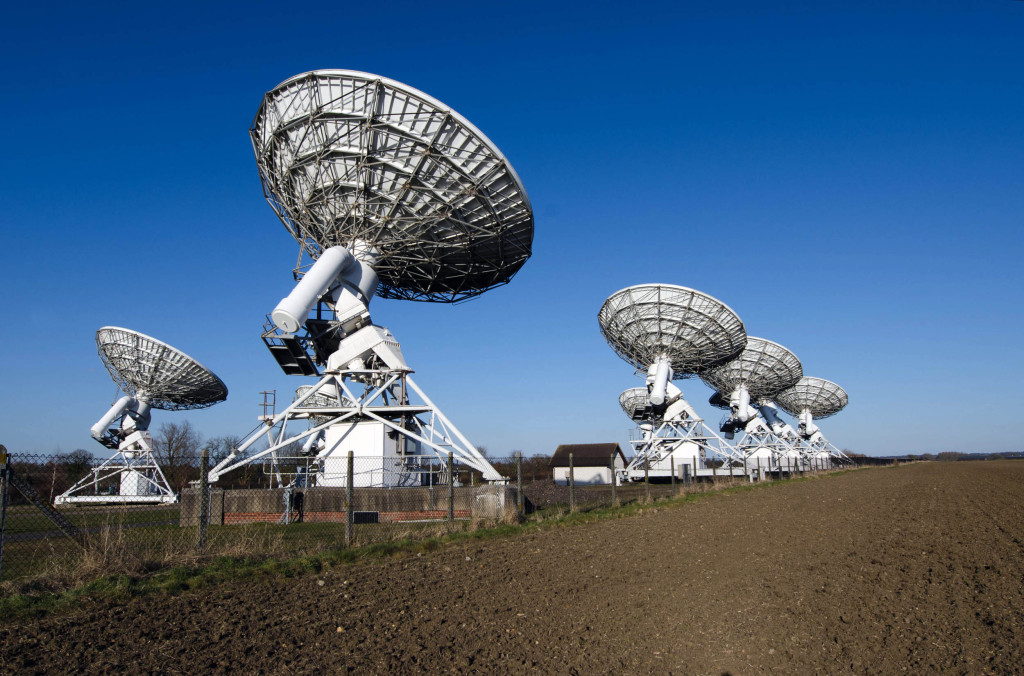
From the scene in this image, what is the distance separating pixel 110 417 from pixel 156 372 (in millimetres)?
5849

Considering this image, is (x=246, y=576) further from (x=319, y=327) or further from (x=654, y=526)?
(x=319, y=327)

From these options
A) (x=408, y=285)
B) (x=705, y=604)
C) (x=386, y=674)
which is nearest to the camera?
(x=386, y=674)

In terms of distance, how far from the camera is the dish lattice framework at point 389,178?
21.3 metres

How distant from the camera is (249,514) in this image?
21.4 m

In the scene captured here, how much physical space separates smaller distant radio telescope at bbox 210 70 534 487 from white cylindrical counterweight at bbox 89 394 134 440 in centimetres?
1997

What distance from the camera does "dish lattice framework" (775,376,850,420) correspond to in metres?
72.1

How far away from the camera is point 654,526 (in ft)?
49.3

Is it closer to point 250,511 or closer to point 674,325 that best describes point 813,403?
point 674,325

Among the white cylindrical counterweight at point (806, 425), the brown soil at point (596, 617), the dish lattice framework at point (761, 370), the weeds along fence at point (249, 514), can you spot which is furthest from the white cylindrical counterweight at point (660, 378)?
the white cylindrical counterweight at point (806, 425)

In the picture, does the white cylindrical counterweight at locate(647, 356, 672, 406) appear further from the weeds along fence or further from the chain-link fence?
the weeds along fence

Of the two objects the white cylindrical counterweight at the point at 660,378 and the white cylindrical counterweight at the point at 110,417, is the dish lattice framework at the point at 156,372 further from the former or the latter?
the white cylindrical counterweight at the point at 660,378

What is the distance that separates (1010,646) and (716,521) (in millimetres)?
10296

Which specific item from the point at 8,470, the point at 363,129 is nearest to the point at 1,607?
the point at 8,470

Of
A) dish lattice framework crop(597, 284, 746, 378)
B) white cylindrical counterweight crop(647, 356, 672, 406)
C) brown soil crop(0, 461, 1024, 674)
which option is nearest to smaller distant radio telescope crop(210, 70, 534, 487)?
brown soil crop(0, 461, 1024, 674)
